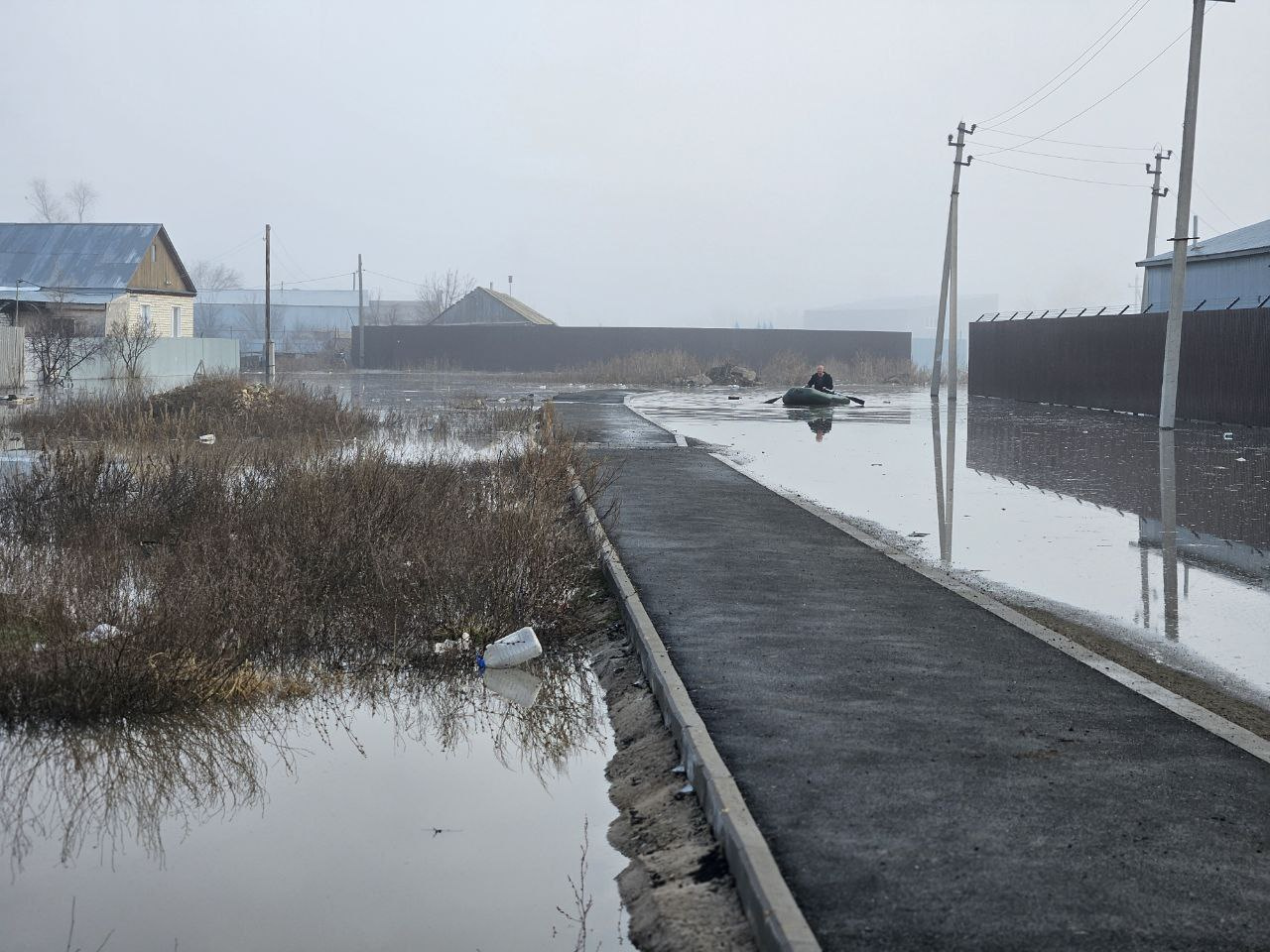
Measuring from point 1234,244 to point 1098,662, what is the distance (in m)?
36.5

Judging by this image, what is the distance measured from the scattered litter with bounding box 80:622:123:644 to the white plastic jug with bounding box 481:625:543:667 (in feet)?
6.68

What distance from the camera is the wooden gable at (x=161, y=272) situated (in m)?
54.6

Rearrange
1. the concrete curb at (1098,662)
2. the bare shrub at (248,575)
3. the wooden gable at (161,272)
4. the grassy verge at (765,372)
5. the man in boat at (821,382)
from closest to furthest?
1. the concrete curb at (1098,662)
2. the bare shrub at (248,575)
3. the man in boat at (821,382)
4. the wooden gable at (161,272)
5. the grassy verge at (765,372)

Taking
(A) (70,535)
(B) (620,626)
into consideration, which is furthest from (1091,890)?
(A) (70,535)

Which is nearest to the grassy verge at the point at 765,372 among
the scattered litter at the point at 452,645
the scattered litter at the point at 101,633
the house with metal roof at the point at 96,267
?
the house with metal roof at the point at 96,267

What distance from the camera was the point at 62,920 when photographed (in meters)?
4.67

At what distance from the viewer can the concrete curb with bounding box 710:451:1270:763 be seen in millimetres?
5958

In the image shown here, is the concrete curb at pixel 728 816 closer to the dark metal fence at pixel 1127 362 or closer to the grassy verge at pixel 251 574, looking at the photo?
the grassy verge at pixel 251 574

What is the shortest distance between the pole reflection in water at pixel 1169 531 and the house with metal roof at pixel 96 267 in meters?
40.2

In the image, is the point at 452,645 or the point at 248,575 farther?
the point at 248,575

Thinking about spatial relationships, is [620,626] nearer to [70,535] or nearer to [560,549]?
[560,549]

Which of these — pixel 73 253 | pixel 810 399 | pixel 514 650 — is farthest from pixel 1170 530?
pixel 73 253

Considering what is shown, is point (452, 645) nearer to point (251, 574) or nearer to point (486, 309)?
point (251, 574)

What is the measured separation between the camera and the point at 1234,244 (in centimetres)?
3981
